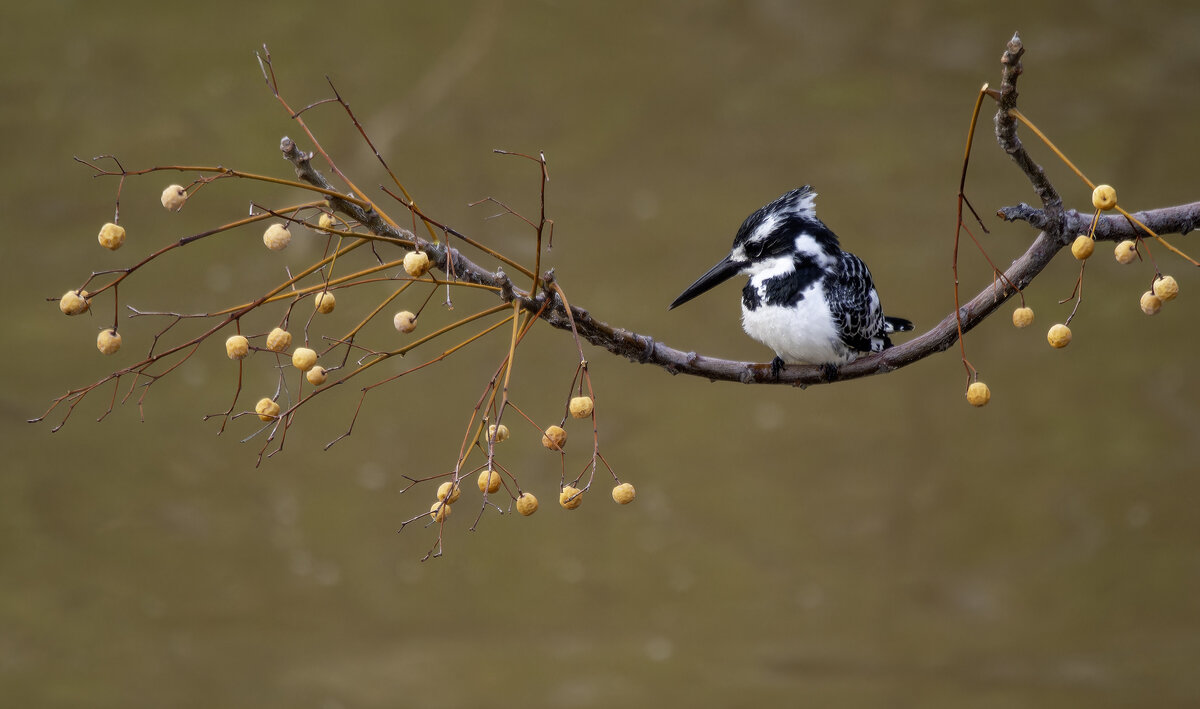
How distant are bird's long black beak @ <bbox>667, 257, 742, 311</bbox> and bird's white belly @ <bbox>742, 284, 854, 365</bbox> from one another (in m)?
0.07

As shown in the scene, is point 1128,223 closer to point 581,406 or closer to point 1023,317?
point 1023,317

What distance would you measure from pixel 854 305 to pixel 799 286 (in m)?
0.06

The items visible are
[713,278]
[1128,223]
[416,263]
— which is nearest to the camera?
[416,263]

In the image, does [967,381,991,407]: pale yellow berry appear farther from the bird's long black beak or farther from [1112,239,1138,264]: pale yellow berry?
the bird's long black beak

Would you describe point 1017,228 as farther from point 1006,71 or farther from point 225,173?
point 225,173

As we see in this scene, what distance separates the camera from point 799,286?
0.99 meters

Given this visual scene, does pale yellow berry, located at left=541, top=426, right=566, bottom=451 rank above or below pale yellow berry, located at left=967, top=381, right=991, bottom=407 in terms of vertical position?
below

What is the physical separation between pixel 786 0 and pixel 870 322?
152 centimetres

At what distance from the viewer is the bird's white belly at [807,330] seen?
3.17ft

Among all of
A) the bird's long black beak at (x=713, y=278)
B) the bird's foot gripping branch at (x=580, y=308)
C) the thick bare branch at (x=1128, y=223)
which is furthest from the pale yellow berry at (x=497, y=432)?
the thick bare branch at (x=1128, y=223)

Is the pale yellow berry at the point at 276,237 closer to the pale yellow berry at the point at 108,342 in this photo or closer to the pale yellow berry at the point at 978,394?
the pale yellow berry at the point at 108,342

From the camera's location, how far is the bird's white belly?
38.1 inches

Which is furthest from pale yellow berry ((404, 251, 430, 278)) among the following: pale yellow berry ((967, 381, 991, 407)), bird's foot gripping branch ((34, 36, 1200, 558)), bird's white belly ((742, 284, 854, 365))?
bird's white belly ((742, 284, 854, 365))

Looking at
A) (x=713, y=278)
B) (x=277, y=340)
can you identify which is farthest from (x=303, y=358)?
(x=713, y=278)
